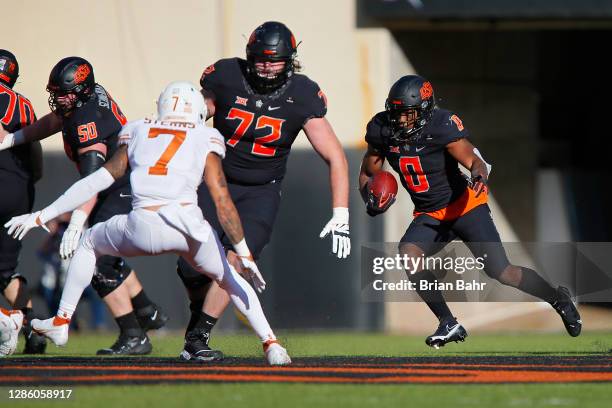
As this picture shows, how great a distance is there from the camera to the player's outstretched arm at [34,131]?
8133mm

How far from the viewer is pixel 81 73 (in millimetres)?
7871

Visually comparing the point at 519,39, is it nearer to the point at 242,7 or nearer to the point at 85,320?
the point at 242,7

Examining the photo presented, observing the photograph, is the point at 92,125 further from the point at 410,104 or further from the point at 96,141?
the point at 410,104

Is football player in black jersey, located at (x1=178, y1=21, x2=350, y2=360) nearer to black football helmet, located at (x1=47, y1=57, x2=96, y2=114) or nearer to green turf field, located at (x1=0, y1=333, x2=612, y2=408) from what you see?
black football helmet, located at (x1=47, y1=57, x2=96, y2=114)

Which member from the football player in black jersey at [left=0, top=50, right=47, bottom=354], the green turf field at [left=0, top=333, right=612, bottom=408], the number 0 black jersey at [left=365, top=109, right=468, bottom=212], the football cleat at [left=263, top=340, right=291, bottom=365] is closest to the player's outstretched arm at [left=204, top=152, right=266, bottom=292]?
the football cleat at [left=263, top=340, right=291, bottom=365]

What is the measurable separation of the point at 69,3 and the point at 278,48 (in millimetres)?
7048

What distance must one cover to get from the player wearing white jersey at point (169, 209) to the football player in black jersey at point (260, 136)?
1.97 feet

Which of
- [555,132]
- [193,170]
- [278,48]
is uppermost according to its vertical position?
[278,48]

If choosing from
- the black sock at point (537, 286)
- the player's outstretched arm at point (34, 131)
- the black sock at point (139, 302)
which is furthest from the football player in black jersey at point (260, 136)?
the black sock at point (537, 286)

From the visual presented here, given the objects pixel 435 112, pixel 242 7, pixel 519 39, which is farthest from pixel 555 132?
pixel 435 112

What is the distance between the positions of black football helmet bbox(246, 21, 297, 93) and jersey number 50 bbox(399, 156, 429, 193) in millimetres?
1142

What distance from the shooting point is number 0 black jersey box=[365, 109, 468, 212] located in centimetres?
785

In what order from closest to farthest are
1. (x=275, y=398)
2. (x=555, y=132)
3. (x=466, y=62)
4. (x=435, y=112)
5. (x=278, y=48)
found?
(x=275, y=398) → (x=278, y=48) → (x=435, y=112) → (x=466, y=62) → (x=555, y=132)

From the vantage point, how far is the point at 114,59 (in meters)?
13.4
